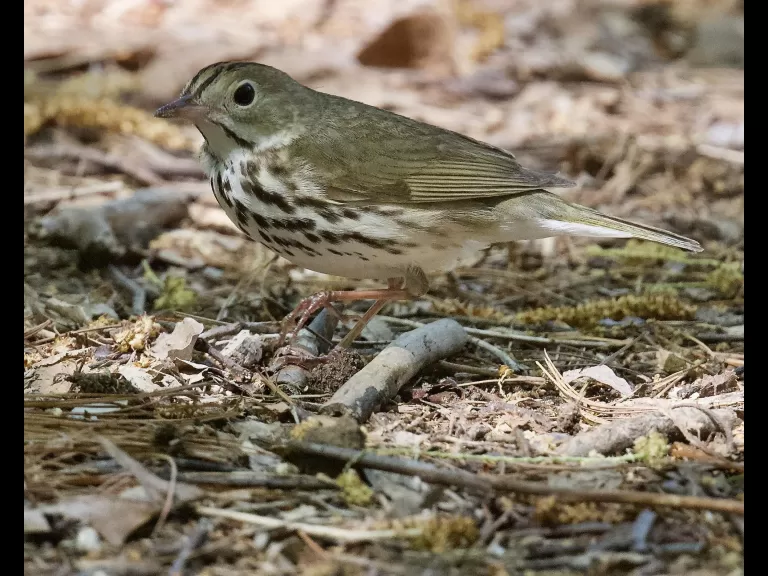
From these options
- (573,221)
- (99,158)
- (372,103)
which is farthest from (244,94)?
(372,103)

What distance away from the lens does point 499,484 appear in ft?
7.85

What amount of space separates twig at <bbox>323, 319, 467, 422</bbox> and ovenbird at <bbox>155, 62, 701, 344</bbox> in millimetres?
297

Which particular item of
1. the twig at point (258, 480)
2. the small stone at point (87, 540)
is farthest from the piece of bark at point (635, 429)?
the small stone at point (87, 540)

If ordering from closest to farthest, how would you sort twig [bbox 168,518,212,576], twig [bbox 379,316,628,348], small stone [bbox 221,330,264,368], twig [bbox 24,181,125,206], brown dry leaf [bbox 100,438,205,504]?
twig [bbox 168,518,212,576] → brown dry leaf [bbox 100,438,205,504] → small stone [bbox 221,330,264,368] → twig [bbox 379,316,628,348] → twig [bbox 24,181,125,206]

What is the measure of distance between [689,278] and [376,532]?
9.81 feet

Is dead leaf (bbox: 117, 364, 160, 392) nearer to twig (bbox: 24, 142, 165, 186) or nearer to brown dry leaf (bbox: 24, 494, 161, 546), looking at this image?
brown dry leaf (bbox: 24, 494, 161, 546)

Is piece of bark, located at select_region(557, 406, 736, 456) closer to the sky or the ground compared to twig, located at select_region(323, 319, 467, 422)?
closer to the ground

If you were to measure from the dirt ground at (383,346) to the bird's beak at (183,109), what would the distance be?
0.79 metres

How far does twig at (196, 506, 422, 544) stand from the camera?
2229 millimetres

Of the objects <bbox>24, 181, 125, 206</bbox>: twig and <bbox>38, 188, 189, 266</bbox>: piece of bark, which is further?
<bbox>24, 181, 125, 206</bbox>: twig

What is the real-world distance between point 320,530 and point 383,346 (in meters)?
1.57

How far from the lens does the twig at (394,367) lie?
294 centimetres

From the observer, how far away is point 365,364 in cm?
Answer: 342

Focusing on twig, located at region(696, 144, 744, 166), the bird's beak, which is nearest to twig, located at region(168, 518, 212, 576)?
the bird's beak
